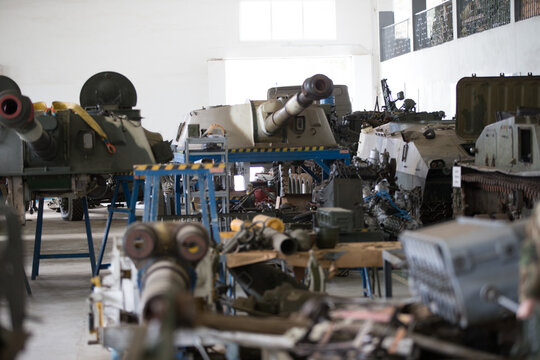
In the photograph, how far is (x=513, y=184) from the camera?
7.86 m

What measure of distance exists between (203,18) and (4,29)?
707 cm

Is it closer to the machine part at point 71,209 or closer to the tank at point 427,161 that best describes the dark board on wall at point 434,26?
the tank at point 427,161

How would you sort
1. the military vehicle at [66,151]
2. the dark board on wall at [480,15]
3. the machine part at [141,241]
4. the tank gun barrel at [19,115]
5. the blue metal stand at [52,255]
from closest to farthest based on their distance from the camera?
1. the machine part at [141,241]
2. the tank gun barrel at [19,115]
3. the military vehicle at [66,151]
4. the blue metal stand at [52,255]
5. the dark board on wall at [480,15]

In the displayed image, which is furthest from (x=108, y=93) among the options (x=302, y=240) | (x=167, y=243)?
(x=167, y=243)

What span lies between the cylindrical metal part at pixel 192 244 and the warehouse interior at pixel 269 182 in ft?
0.06

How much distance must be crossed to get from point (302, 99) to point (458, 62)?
12.1 metres

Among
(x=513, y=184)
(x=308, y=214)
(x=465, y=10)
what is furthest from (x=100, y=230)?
(x=465, y=10)

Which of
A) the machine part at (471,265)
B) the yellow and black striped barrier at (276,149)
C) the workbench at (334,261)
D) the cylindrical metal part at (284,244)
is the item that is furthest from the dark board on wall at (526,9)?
the machine part at (471,265)

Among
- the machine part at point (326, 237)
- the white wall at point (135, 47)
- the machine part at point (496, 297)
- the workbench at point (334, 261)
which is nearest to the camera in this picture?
the machine part at point (496, 297)

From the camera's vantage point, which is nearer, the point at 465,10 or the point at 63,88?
the point at 465,10

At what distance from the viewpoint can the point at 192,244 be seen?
4203 mm

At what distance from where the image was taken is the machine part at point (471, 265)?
301 cm

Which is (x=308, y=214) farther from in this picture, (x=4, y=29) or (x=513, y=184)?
(x=4, y=29)

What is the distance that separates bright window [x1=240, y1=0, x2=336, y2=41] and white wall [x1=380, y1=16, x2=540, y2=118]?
2.92 metres
